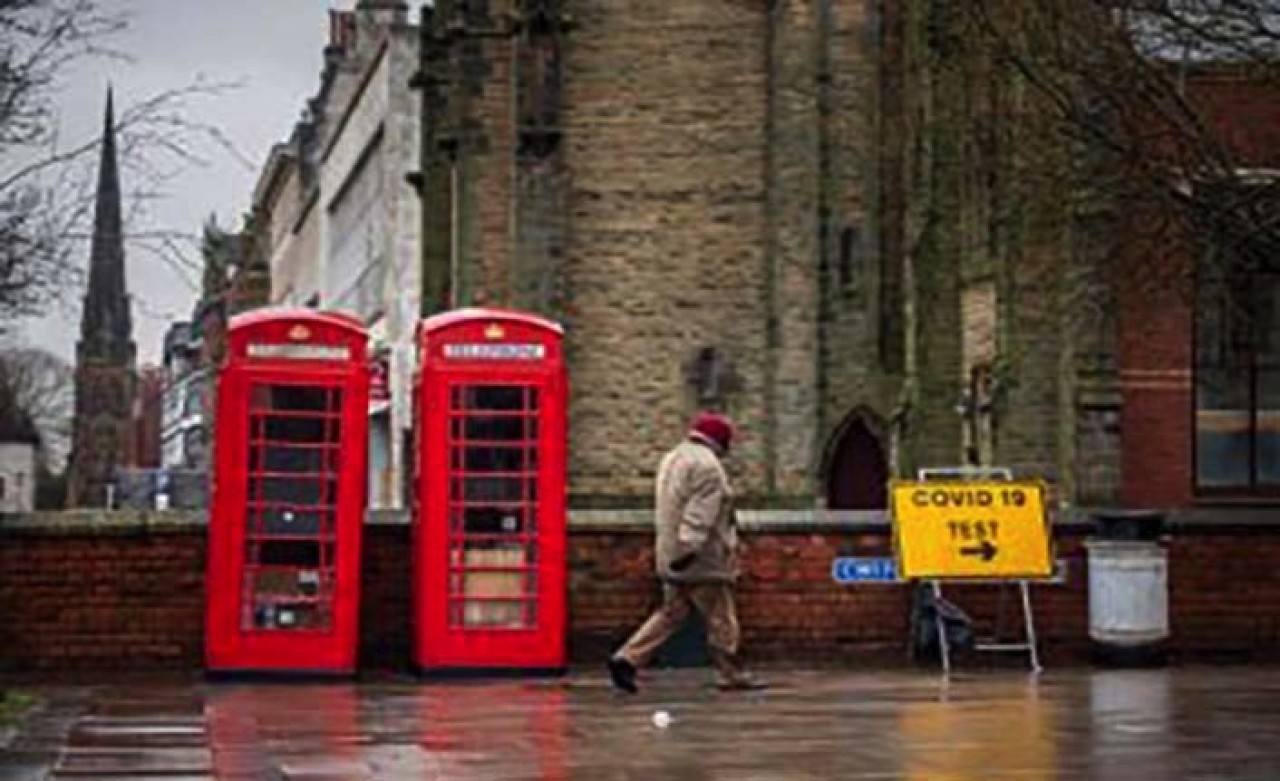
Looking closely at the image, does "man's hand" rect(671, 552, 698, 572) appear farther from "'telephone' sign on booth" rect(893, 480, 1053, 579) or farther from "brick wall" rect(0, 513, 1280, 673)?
"'telephone' sign on booth" rect(893, 480, 1053, 579)

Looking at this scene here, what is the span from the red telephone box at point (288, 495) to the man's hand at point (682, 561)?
10.2 ft

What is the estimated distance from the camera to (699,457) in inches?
769

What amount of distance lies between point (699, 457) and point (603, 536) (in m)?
3.80

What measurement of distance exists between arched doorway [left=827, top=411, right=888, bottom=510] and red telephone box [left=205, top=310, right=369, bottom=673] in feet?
67.5

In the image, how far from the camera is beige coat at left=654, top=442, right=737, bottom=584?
19.4 metres

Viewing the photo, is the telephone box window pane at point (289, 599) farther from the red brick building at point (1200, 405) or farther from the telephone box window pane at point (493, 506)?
the red brick building at point (1200, 405)

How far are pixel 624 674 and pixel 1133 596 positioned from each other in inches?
214

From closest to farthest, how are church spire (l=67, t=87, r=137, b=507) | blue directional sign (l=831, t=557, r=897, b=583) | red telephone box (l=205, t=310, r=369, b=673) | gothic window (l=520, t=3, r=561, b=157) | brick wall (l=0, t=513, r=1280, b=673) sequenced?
red telephone box (l=205, t=310, r=369, b=673) < brick wall (l=0, t=513, r=1280, b=673) < blue directional sign (l=831, t=557, r=897, b=583) < gothic window (l=520, t=3, r=561, b=157) < church spire (l=67, t=87, r=137, b=507)

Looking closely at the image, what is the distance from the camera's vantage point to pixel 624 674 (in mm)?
19750

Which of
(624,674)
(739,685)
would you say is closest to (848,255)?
(739,685)

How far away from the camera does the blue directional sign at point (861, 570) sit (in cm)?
2345

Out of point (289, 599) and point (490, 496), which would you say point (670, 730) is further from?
point (289, 599)

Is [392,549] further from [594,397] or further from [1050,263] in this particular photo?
[594,397]

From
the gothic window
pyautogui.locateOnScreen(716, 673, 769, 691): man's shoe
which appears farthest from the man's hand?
the gothic window
